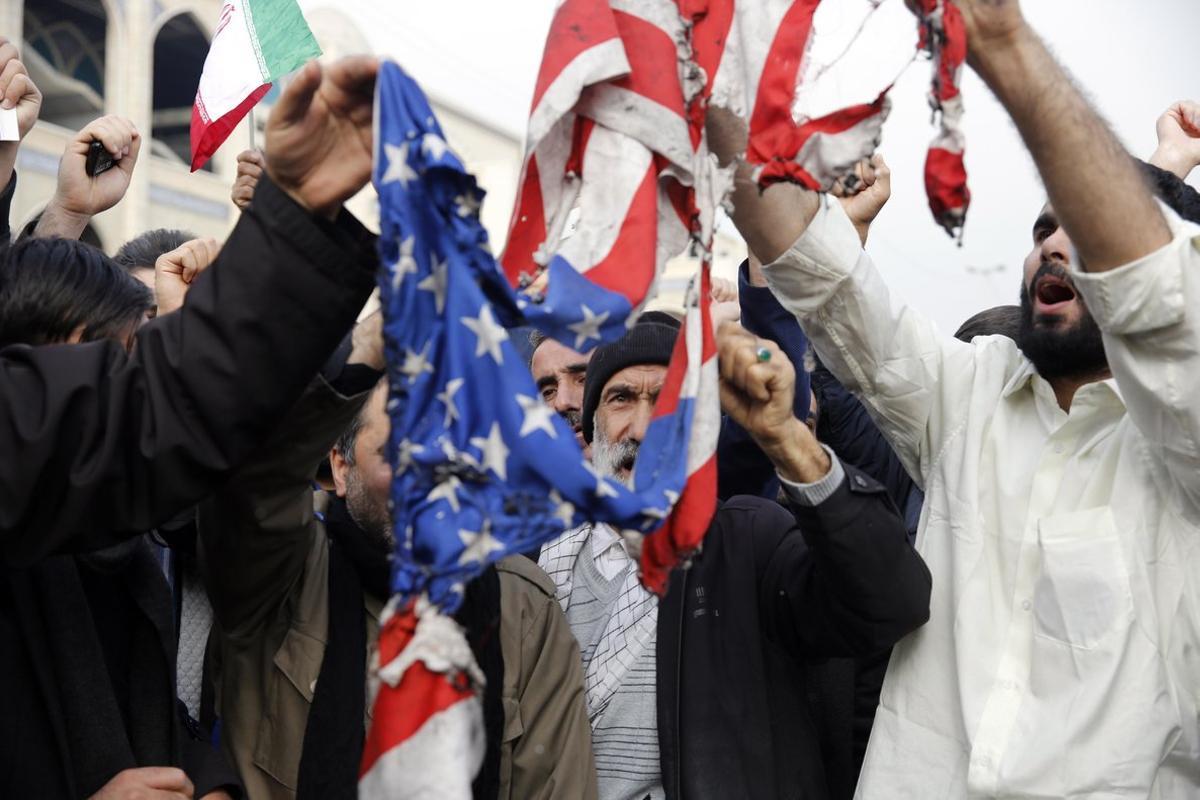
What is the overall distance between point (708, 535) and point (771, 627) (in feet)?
0.79

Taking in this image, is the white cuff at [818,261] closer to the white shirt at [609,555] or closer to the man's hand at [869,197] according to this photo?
the man's hand at [869,197]

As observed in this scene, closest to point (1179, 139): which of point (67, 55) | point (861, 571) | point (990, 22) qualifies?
point (990, 22)

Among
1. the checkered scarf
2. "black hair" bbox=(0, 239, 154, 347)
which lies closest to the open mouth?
the checkered scarf

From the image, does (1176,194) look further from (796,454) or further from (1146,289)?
(796,454)

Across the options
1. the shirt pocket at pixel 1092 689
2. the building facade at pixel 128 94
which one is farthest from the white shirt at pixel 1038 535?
the building facade at pixel 128 94

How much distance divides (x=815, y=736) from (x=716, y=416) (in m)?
1.10

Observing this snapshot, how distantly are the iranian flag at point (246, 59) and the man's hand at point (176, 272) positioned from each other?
0.65m

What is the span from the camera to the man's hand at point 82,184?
2932mm

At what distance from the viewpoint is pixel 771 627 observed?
8.25 feet

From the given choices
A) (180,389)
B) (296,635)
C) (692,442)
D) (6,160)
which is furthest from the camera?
(6,160)

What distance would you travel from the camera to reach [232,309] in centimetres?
149

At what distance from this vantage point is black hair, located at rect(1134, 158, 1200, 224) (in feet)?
7.38

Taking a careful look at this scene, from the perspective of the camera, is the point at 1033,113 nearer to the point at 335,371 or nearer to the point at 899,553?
the point at 899,553

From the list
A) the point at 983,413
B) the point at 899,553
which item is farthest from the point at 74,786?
the point at 983,413
